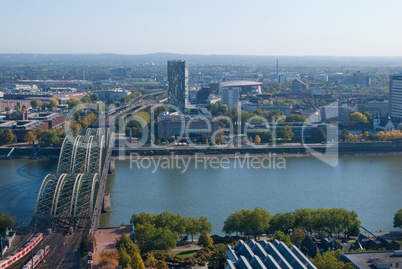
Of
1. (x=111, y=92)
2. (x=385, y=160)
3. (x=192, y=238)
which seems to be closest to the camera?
(x=192, y=238)

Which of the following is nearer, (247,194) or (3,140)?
(247,194)

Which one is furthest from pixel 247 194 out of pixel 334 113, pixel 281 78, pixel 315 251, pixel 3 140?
pixel 281 78

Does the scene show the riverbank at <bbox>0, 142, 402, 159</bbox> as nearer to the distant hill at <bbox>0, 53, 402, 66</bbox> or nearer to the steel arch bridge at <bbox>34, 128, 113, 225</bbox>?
the steel arch bridge at <bbox>34, 128, 113, 225</bbox>

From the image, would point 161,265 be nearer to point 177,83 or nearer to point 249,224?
point 249,224

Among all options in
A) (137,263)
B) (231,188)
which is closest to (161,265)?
(137,263)

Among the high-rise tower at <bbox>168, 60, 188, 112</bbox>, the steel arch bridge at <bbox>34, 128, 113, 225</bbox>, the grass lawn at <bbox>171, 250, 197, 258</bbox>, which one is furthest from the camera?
the high-rise tower at <bbox>168, 60, 188, 112</bbox>

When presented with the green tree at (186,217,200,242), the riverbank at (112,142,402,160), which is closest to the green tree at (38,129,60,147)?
the riverbank at (112,142,402,160)

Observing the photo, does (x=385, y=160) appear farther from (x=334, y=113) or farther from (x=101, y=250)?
(x=101, y=250)

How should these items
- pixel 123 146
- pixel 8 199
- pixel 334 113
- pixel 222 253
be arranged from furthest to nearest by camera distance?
pixel 334 113 < pixel 123 146 < pixel 8 199 < pixel 222 253
